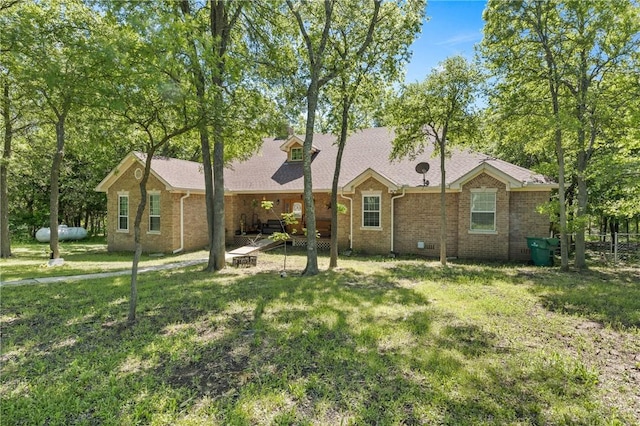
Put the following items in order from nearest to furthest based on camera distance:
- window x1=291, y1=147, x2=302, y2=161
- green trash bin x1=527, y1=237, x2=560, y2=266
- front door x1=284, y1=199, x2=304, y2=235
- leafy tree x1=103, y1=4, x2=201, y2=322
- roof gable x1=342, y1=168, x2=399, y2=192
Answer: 1. leafy tree x1=103, y1=4, x2=201, y2=322
2. green trash bin x1=527, y1=237, x2=560, y2=266
3. roof gable x1=342, y1=168, x2=399, y2=192
4. front door x1=284, y1=199, x2=304, y2=235
5. window x1=291, y1=147, x2=302, y2=161

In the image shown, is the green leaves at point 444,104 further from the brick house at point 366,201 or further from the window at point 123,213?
the window at point 123,213

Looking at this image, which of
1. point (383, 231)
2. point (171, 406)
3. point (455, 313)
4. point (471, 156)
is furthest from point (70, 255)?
point (471, 156)

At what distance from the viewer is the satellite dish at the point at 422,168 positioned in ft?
50.3

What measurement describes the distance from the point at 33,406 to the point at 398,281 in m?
7.99

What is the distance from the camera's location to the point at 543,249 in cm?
1226

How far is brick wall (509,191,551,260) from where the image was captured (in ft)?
42.5

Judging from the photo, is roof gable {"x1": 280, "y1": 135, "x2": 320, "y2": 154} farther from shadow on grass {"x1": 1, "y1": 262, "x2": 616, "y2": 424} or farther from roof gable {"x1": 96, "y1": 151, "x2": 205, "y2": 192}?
shadow on grass {"x1": 1, "y1": 262, "x2": 616, "y2": 424}

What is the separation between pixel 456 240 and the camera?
46.9 feet

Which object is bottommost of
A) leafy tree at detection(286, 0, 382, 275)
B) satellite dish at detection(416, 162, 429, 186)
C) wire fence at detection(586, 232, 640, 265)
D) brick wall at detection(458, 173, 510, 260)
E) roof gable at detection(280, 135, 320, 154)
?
wire fence at detection(586, 232, 640, 265)

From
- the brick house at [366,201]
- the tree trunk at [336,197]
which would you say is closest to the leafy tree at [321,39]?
the tree trunk at [336,197]

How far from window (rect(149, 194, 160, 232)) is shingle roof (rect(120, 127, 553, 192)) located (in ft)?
4.56

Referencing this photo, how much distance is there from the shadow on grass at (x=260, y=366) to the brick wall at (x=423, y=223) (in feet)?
25.2

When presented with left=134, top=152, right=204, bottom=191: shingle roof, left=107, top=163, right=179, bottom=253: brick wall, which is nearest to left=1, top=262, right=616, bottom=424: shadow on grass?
left=107, top=163, right=179, bottom=253: brick wall

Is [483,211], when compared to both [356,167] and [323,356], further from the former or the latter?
[323,356]
